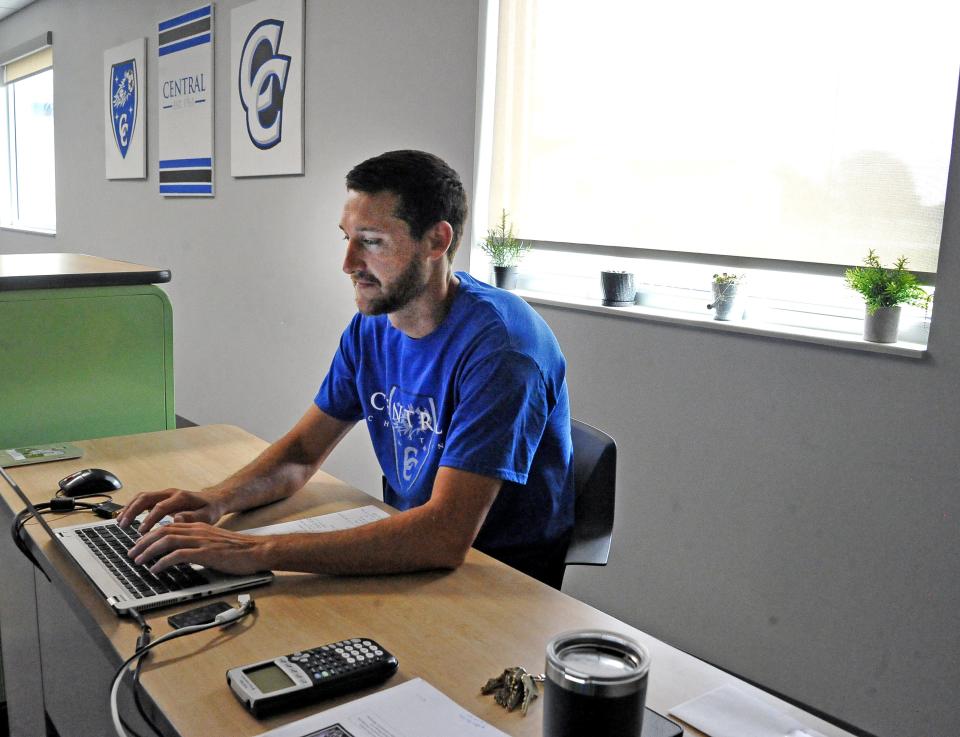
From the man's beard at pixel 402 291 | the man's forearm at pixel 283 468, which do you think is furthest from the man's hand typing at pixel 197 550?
the man's beard at pixel 402 291

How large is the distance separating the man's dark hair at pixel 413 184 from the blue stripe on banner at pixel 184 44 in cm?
332

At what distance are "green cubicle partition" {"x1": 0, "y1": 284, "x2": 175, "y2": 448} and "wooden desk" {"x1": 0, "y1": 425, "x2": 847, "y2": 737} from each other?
0.61 meters

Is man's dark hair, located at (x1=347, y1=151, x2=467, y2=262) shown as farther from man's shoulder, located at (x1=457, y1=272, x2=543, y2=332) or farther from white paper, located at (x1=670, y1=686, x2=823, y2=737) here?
white paper, located at (x1=670, y1=686, x2=823, y2=737)

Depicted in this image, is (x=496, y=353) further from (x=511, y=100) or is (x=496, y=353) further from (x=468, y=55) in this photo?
(x=468, y=55)

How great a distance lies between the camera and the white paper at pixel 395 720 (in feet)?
2.84

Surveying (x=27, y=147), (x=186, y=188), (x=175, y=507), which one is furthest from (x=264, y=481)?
(x=27, y=147)

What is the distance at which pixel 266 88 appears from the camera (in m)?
3.97

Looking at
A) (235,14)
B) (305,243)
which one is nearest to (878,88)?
(305,243)

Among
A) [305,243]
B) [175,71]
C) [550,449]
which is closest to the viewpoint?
[550,449]

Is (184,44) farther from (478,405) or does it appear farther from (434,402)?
(478,405)

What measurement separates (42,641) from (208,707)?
0.86 meters

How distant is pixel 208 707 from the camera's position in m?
0.91

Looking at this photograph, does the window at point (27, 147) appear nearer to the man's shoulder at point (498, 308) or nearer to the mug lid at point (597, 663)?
the man's shoulder at point (498, 308)

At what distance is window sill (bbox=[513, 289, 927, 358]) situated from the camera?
1984 mm
